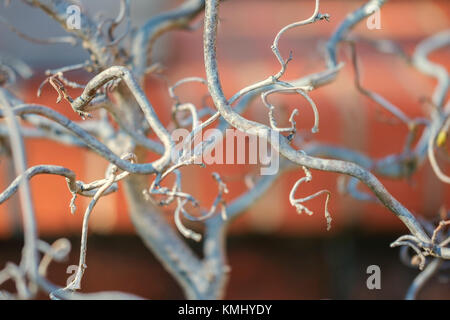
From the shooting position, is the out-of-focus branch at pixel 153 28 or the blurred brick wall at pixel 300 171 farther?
the blurred brick wall at pixel 300 171

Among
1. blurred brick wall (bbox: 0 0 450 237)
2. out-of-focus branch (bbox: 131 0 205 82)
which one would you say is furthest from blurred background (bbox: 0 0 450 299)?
out-of-focus branch (bbox: 131 0 205 82)

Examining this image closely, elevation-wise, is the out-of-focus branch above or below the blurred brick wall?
below

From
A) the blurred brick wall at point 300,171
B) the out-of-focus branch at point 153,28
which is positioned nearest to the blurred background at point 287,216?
the blurred brick wall at point 300,171

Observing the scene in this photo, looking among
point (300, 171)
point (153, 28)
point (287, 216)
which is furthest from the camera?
point (287, 216)

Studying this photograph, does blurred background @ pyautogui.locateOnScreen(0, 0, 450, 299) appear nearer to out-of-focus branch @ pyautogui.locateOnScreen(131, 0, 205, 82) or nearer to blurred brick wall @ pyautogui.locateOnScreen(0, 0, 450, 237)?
blurred brick wall @ pyautogui.locateOnScreen(0, 0, 450, 237)

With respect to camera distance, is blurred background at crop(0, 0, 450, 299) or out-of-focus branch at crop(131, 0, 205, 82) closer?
out-of-focus branch at crop(131, 0, 205, 82)

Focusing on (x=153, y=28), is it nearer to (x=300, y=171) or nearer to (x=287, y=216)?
(x=300, y=171)

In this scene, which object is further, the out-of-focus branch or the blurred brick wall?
the blurred brick wall

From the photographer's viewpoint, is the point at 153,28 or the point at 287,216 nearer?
the point at 153,28

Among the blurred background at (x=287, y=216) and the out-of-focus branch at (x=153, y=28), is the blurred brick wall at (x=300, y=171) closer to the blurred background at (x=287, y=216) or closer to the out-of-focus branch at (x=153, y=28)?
the blurred background at (x=287, y=216)

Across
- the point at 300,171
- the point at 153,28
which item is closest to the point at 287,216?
the point at 300,171

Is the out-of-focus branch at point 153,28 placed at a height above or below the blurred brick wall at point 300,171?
below

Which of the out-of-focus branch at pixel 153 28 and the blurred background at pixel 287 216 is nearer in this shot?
the out-of-focus branch at pixel 153 28
